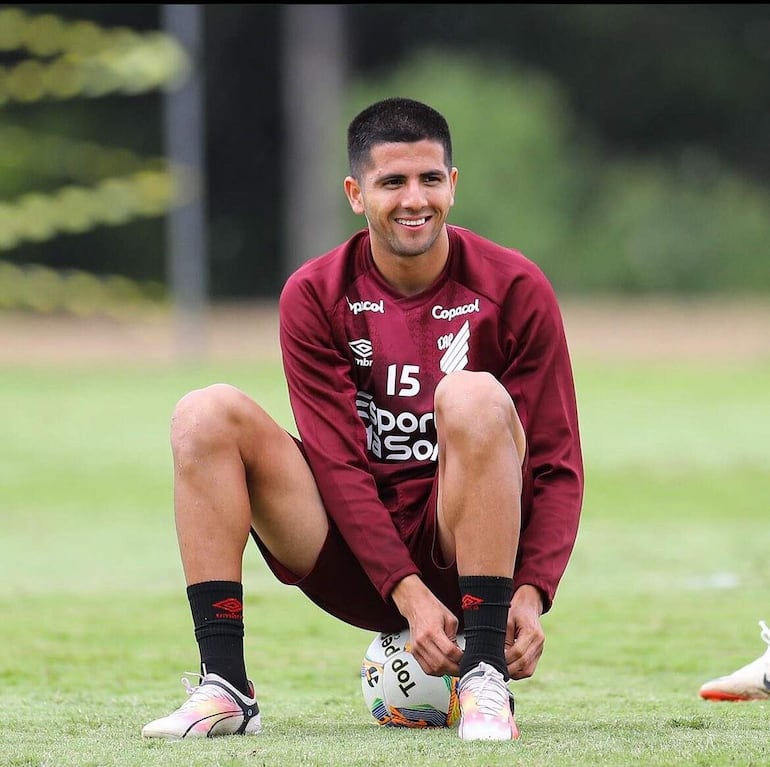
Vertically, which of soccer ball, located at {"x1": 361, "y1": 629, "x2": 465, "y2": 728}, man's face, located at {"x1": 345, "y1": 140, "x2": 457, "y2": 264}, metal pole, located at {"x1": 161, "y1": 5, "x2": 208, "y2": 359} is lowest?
soccer ball, located at {"x1": 361, "y1": 629, "x2": 465, "y2": 728}

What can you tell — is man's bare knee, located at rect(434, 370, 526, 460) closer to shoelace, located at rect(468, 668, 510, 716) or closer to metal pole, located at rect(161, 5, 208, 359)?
shoelace, located at rect(468, 668, 510, 716)

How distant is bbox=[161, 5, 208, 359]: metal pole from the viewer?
23.8 metres

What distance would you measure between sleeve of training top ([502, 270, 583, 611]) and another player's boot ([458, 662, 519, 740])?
11.0 inches

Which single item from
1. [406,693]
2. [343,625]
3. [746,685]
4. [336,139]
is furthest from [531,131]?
[406,693]

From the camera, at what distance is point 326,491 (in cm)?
396

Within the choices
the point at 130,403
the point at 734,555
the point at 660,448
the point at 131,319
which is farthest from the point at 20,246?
the point at 734,555

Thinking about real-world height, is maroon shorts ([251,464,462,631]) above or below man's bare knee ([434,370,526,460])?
below

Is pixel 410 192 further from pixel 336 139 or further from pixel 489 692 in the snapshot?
pixel 336 139

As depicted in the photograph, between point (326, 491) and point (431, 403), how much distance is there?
339 mm

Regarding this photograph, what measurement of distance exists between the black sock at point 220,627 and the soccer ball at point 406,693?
0.33m

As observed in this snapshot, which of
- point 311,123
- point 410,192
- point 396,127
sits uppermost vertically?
point 311,123

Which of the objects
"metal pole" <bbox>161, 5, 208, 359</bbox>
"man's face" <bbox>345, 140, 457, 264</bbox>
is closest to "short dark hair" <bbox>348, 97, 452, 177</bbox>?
"man's face" <bbox>345, 140, 457, 264</bbox>

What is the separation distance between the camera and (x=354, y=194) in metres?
4.25

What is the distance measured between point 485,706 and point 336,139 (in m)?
25.4
